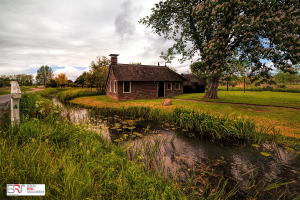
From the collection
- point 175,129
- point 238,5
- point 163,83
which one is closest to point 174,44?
point 163,83

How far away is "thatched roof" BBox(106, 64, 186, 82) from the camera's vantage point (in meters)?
20.4

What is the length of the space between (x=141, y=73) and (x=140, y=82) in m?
1.66

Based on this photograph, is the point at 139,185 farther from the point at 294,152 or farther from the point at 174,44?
the point at 174,44

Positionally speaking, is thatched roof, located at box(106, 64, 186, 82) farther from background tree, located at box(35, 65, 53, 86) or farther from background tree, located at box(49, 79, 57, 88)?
background tree, located at box(35, 65, 53, 86)

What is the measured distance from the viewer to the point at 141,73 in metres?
22.0

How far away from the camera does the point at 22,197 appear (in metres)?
1.94

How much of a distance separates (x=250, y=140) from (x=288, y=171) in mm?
2329

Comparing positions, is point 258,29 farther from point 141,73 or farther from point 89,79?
point 89,79

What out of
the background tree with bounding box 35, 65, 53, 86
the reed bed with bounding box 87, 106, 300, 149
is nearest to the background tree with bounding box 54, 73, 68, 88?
the background tree with bounding box 35, 65, 53, 86

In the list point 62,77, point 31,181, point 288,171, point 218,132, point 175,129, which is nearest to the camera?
point 31,181

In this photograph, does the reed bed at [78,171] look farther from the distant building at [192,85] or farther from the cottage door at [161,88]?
the distant building at [192,85]
